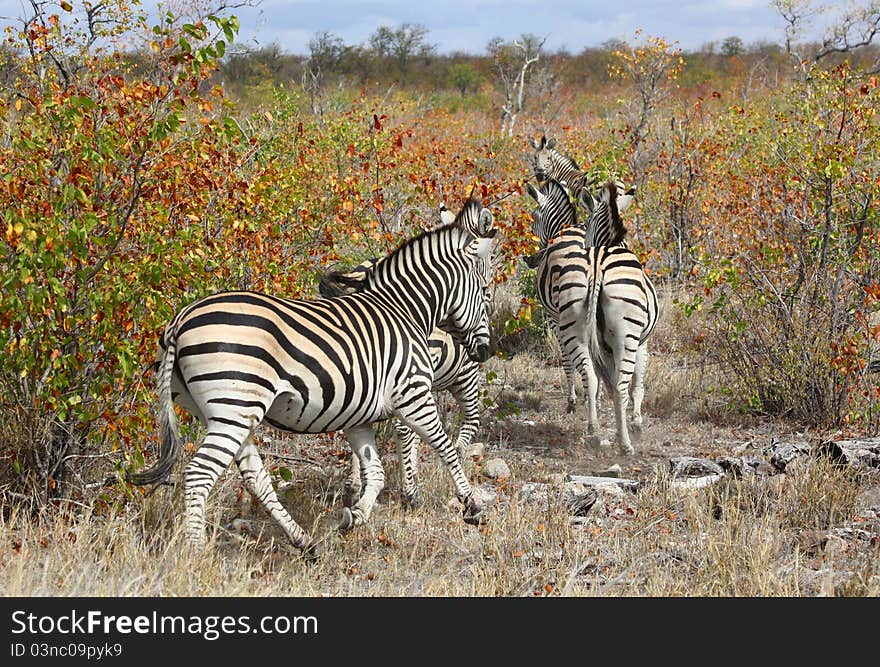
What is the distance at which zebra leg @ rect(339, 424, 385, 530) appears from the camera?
5.67m

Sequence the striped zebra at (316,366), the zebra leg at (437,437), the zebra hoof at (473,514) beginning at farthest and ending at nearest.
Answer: the zebra hoof at (473,514)
the zebra leg at (437,437)
the striped zebra at (316,366)

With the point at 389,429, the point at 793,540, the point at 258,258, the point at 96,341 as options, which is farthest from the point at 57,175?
the point at 793,540

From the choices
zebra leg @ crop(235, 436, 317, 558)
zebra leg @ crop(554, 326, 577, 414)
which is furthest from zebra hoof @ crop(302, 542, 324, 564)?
zebra leg @ crop(554, 326, 577, 414)

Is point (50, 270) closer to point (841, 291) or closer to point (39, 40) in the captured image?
point (39, 40)

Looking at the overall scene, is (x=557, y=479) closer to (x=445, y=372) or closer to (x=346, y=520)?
(x=445, y=372)

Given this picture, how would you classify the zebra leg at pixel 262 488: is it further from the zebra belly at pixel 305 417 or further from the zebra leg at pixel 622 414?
the zebra leg at pixel 622 414

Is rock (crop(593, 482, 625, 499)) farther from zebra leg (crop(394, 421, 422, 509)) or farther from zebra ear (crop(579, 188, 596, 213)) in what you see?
zebra ear (crop(579, 188, 596, 213))

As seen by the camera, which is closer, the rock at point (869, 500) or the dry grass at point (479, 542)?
the dry grass at point (479, 542)

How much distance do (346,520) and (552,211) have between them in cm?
517

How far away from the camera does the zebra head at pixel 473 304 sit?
20.7ft

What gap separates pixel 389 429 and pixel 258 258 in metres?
1.82

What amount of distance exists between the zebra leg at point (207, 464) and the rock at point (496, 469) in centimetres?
274

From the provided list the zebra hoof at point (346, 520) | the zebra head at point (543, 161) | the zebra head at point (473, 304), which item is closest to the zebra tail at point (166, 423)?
the zebra hoof at point (346, 520)

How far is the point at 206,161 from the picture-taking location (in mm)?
6176
